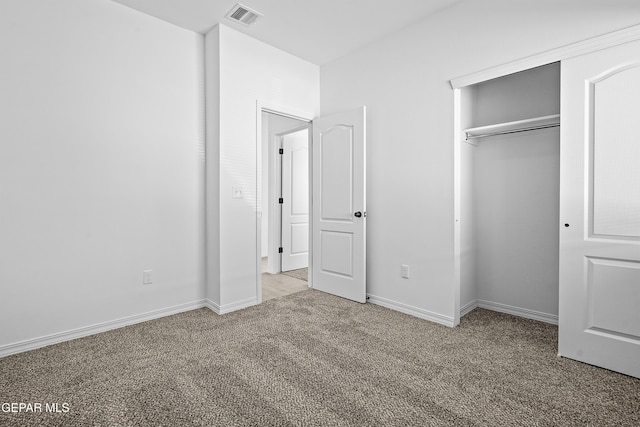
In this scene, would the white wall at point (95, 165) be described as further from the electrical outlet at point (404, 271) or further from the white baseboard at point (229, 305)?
the electrical outlet at point (404, 271)

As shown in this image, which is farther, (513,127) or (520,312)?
(520,312)

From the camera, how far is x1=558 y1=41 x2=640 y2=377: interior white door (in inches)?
76.0

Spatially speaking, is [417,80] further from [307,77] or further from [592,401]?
[592,401]

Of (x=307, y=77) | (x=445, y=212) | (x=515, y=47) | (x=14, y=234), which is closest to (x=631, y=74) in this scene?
(x=515, y=47)

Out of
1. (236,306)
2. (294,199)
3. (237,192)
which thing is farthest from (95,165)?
(294,199)

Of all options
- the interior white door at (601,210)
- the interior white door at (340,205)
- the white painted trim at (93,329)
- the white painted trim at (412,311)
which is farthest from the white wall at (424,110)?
the white painted trim at (93,329)

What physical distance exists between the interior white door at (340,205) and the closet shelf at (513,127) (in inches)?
41.6

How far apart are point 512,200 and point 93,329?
385cm

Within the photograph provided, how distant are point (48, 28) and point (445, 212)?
136 inches

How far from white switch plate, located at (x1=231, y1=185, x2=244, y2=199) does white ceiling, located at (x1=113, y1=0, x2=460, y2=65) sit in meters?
1.54

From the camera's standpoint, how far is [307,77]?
381 cm

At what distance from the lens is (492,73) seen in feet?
8.25

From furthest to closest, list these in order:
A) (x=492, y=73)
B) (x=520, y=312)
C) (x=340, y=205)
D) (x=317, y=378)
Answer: (x=340, y=205)
(x=520, y=312)
(x=492, y=73)
(x=317, y=378)

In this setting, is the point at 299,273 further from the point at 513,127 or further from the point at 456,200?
the point at 513,127
